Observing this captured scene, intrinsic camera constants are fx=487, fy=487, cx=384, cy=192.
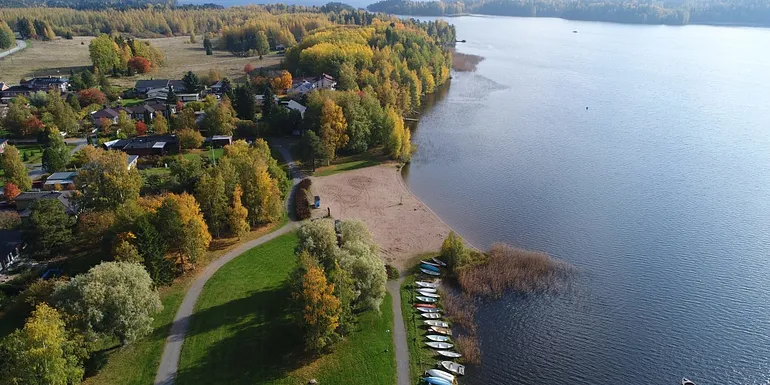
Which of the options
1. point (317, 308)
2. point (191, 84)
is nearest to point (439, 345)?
point (317, 308)

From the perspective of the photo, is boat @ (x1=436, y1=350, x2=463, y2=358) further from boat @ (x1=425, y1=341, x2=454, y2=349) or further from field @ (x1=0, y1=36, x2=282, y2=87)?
field @ (x1=0, y1=36, x2=282, y2=87)

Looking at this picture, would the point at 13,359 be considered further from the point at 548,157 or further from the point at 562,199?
the point at 548,157

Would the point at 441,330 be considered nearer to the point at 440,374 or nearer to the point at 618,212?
the point at 440,374

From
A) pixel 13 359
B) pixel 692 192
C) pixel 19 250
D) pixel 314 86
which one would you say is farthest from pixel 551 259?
pixel 314 86

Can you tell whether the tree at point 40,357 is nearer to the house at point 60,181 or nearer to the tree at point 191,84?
the house at point 60,181

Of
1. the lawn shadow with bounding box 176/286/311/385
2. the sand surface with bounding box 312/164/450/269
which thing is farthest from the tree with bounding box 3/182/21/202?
the sand surface with bounding box 312/164/450/269

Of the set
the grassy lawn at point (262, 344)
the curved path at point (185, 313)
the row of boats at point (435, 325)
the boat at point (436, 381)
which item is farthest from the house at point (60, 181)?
the boat at point (436, 381)
